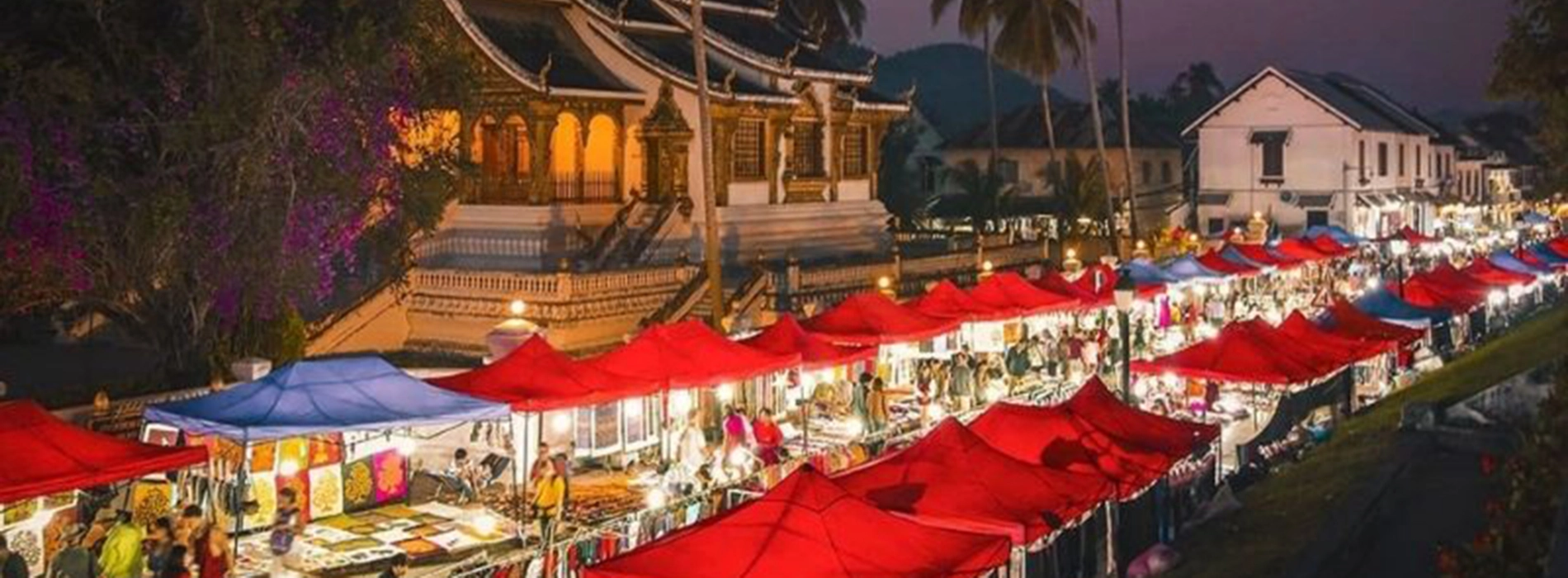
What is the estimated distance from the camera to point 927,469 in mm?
14859

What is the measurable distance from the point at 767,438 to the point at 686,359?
1.66 meters

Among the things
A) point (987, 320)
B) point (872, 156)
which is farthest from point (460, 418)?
point (872, 156)

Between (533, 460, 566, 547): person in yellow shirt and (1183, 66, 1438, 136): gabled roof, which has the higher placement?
(1183, 66, 1438, 136): gabled roof

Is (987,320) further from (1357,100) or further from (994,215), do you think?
(1357,100)

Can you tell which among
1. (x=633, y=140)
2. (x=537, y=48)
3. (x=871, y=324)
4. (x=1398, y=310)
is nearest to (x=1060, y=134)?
(x=633, y=140)

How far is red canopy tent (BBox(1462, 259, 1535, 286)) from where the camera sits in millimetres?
38281

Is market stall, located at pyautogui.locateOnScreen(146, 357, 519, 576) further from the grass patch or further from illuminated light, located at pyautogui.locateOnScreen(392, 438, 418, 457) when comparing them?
the grass patch

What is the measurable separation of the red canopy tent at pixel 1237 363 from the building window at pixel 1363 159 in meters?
48.5

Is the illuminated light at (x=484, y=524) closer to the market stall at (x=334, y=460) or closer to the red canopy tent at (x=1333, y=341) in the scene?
the market stall at (x=334, y=460)

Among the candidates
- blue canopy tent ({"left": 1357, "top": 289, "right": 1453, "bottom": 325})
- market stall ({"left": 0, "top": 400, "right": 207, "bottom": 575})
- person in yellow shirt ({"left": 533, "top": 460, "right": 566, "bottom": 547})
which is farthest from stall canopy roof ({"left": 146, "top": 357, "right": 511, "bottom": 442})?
blue canopy tent ({"left": 1357, "top": 289, "right": 1453, "bottom": 325})

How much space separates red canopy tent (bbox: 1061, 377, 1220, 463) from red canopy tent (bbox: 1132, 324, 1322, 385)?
5323 millimetres

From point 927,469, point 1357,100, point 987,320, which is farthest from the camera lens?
point 1357,100

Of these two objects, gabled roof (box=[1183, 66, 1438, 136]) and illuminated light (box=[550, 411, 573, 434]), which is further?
gabled roof (box=[1183, 66, 1438, 136])

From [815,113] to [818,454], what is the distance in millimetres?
23754
